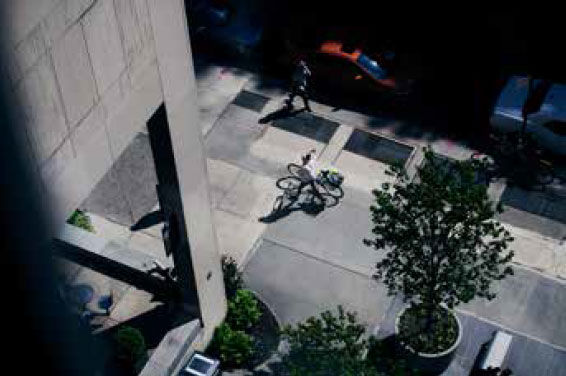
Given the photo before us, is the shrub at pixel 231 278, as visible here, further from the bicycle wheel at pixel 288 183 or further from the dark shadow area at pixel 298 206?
the bicycle wheel at pixel 288 183

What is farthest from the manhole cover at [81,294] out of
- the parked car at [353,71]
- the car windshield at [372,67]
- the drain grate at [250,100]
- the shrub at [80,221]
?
the car windshield at [372,67]

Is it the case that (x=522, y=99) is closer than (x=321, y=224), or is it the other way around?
(x=321, y=224)

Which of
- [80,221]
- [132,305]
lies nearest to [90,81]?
[132,305]

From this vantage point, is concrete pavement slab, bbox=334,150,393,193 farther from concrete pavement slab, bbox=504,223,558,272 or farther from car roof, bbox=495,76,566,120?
car roof, bbox=495,76,566,120

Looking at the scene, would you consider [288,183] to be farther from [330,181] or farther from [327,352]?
[327,352]

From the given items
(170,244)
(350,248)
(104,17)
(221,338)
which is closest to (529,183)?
(350,248)

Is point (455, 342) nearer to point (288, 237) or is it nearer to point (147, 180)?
point (288, 237)

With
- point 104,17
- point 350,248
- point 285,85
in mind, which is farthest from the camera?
point 285,85
